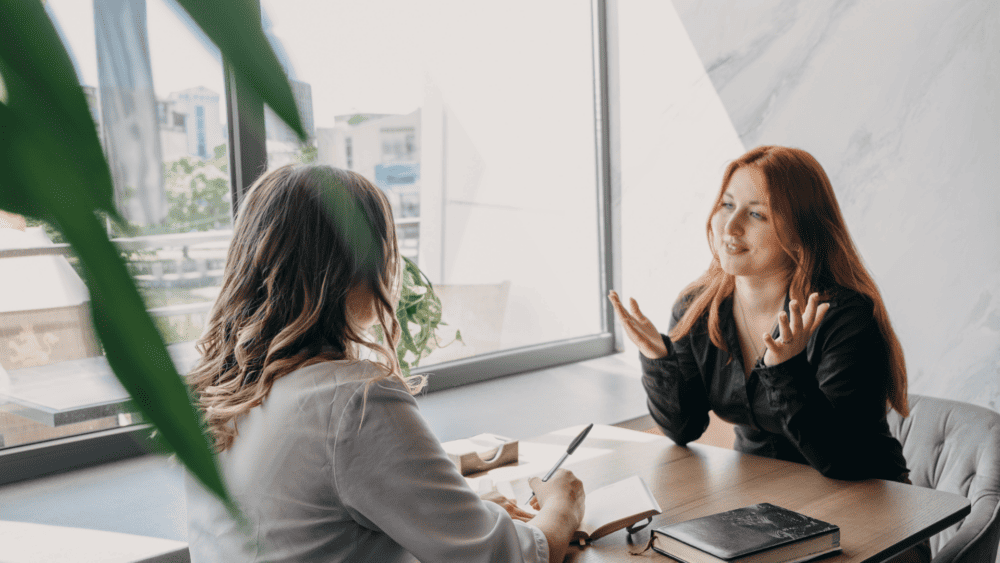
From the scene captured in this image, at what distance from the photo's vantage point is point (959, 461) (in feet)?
5.26

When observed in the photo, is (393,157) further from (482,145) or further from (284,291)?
(284,291)

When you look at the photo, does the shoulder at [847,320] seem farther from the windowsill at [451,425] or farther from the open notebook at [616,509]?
the windowsill at [451,425]

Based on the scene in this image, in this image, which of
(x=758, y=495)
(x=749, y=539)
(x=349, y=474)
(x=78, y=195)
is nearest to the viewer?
(x=78, y=195)

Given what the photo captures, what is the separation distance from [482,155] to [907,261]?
1.58 m

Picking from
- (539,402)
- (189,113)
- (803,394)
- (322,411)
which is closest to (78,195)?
(189,113)

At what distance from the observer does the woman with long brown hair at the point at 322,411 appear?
1.00 metres

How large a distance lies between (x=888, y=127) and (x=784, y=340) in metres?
1.33

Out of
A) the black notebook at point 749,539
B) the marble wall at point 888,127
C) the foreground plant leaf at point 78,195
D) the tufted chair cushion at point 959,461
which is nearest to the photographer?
the foreground plant leaf at point 78,195

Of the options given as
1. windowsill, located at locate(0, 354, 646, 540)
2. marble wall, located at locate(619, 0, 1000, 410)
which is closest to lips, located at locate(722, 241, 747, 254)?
windowsill, located at locate(0, 354, 646, 540)

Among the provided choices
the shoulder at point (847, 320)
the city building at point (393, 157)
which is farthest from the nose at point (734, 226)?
the city building at point (393, 157)

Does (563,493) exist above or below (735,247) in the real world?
below

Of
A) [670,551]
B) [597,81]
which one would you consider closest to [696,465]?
[670,551]

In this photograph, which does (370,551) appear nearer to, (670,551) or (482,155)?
(670,551)

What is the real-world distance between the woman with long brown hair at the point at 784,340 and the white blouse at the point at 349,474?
2.52 feet
